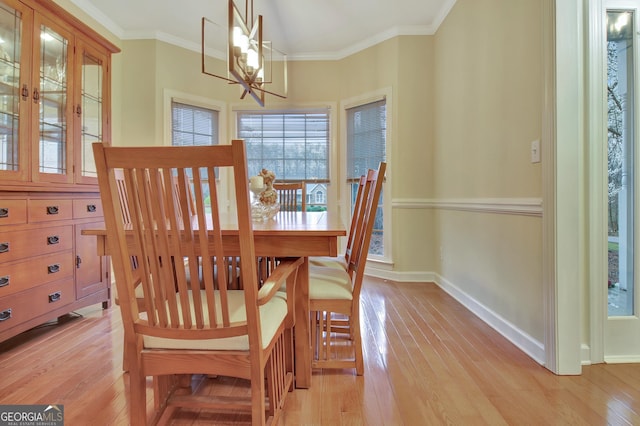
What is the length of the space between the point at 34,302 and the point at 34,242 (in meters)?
0.36

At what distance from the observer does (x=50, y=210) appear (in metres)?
2.19

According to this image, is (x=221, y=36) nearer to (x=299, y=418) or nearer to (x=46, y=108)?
(x=46, y=108)

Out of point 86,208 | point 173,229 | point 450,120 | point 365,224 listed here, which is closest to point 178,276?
point 173,229

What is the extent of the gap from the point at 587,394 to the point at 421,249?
2.16 m

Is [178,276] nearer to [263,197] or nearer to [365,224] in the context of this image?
[365,224]

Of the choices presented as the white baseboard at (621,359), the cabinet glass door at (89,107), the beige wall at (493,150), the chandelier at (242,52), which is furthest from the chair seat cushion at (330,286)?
the cabinet glass door at (89,107)

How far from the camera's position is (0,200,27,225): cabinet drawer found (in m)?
1.88

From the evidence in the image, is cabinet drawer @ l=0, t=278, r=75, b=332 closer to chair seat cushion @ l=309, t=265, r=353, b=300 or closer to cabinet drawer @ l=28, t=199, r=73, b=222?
cabinet drawer @ l=28, t=199, r=73, b=222

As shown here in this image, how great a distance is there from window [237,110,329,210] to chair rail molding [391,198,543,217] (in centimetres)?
106

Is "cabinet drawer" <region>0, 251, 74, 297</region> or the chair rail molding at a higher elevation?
the chair rail molding

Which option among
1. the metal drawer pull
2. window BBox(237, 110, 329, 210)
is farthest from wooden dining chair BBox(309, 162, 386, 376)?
window BBox(237, 110, 329, 210)

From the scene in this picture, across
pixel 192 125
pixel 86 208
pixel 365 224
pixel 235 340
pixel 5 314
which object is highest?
pixel 192 125

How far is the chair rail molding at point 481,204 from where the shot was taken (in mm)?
1878

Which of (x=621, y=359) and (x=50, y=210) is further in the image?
(x=50, y=210)
